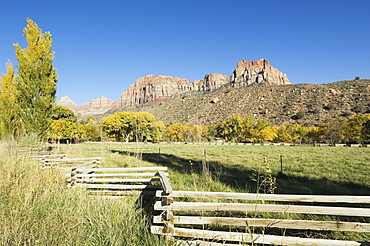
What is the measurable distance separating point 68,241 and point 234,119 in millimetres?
44232

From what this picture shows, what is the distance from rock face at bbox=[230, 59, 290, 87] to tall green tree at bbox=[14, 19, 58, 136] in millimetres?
128876

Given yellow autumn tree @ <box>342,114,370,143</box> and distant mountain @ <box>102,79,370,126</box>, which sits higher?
distant mountain @ <box>102,79,370,126</box>

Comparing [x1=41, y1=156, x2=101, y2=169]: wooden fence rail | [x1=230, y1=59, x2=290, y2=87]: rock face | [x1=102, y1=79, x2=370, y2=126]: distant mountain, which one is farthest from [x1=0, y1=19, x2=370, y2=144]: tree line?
[x1=230, y1=59, x2=290, y2=87]: rock face

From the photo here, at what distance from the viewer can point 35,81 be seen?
10.8 meters

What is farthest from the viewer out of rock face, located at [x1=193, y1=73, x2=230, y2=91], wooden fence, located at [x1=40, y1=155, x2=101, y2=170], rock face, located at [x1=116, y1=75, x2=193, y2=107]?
rock face, located at [x1=116, y1=75, x2=193, y2=107]

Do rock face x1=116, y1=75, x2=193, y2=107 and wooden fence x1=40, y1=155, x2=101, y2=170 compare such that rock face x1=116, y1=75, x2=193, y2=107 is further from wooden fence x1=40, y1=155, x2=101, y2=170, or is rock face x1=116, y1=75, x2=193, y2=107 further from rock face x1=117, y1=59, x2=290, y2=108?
wooden fence x1=40, y1=155, x2=101, y2=170

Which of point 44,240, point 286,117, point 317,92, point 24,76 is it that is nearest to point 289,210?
point 44,240

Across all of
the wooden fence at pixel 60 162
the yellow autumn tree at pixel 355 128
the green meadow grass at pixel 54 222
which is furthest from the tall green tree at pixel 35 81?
the yellow autumn tree at pixel 355 128

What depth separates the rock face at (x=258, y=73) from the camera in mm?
131625

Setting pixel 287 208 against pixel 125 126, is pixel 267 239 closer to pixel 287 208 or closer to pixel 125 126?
pixel 287 208

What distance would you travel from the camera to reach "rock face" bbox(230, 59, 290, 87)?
131625mm

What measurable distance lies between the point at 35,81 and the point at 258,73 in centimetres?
14440

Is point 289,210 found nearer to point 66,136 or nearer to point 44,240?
point 44,240

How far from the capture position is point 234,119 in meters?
44.7
